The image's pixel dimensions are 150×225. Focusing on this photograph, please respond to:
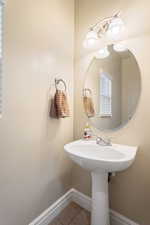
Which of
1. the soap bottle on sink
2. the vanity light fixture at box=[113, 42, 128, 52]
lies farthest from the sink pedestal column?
the vanity light fixture at box=[113, 42, 128, 52]

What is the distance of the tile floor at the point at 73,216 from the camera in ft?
4.59

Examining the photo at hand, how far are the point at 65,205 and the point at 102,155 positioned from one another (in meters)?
0.88

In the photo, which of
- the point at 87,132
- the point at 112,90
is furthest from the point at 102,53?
the point at 87,132

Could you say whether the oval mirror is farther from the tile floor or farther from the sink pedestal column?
the tile floor

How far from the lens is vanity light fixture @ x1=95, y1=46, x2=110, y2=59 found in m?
1.41

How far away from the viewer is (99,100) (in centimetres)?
150

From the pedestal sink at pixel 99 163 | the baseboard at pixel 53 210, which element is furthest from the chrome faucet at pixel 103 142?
the baseboard at pixel 53 210

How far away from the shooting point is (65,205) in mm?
1610

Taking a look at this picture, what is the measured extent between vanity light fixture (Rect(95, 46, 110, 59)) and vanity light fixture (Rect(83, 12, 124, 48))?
0.12 metres

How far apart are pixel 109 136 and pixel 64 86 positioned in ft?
2.55

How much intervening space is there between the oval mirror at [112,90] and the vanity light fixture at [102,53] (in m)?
0.03

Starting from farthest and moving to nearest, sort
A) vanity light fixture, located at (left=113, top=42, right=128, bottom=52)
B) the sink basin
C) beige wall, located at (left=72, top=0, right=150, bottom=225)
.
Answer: vanity light fixture, located at (left=113, top=42, right=128, bottom=52) → beige wall, located at (left=72, top=0, right=150, bottom=225) → the sink basin

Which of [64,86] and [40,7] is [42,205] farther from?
[40,7]

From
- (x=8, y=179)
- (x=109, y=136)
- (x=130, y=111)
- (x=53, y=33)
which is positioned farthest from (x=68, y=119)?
(x=53, y=33)
